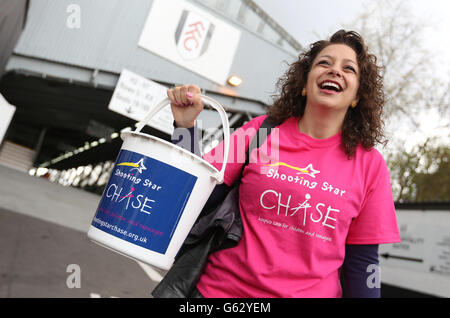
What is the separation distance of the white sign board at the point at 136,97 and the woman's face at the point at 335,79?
8446 millimetres

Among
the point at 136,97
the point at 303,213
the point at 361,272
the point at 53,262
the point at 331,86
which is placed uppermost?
the point at 136,97

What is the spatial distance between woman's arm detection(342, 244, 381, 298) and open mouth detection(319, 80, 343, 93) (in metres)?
0.62

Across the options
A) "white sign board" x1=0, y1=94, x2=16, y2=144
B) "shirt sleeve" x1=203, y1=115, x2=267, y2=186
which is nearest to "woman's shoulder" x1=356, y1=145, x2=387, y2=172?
"shirt sleeve" x1=203, y1=115, x2=267, y2=186

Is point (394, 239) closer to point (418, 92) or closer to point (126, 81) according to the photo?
point (126, 81)

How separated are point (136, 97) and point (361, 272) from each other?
9.40 m

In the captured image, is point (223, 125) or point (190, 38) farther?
point (190, 38)

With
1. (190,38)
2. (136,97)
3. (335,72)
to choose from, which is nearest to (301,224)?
(335,72)

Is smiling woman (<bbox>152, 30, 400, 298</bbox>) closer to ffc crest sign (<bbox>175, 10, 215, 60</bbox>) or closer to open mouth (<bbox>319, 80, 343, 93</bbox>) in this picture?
open mouth (<bbox>319, 80, 343, 93</bbox>)

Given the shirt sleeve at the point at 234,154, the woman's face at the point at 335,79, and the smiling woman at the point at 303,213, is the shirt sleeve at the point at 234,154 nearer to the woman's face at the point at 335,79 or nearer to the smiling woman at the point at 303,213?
the smiling woman at the point at 303,213

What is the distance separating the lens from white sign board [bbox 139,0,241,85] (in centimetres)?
1040

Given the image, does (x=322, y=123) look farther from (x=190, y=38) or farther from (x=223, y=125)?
(x=190, y=38)

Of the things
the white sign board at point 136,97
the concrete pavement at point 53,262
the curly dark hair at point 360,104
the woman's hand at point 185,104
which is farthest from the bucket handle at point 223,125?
the white sign board at point 136,97

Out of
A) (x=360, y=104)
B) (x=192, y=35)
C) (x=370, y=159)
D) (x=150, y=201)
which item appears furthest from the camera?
(x=192, y=35)

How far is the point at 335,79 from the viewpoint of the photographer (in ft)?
4.75
